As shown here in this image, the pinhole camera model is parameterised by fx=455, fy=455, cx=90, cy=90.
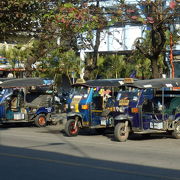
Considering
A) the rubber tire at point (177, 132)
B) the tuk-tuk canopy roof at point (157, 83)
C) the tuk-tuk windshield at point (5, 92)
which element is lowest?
the rubber tire at point (177, 132)

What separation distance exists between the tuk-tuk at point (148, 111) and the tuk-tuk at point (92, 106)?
2.01ft

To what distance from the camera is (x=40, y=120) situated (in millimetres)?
21672

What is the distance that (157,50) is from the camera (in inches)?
754

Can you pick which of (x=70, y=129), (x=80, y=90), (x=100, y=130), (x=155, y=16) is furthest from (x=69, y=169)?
(x=155, y=16)

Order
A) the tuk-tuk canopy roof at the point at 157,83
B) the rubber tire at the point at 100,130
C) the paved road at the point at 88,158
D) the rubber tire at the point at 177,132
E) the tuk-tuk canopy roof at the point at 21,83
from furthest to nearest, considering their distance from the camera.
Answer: the tuk-tuk canopy roof at the point at 21,83, the rubber tire at the point at 100,130, the rubber tire at the point at 177,132, the tuk-tuk canopy roof at the point at 157,83, the paved road at the point at 88,158

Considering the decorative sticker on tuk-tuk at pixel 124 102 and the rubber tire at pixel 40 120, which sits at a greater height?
the decorative sticker on tuk-tuk at pixel 124 102

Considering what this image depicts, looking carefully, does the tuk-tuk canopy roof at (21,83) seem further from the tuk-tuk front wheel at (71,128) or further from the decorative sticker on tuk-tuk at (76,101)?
the tuk-tuk front wheel at (71,128)

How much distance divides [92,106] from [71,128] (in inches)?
44.6

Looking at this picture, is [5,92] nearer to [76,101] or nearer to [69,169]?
[76,101]

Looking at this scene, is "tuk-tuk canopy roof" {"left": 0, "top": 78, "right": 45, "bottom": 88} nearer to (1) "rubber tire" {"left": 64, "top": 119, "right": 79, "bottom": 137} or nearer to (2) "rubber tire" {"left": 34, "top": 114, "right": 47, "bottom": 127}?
(2) "rubber tire" {"left": 34, "top": 114, "right": 47, "bottom": 127}

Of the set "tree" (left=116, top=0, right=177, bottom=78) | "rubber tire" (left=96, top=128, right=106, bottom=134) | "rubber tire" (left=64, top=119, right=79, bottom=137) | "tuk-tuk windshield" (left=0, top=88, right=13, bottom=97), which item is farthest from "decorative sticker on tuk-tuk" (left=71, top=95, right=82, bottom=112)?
"tuk-tuk windshield" (left=0, top=88, right=13, bottom=97)

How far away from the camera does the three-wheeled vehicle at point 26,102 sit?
828 inches

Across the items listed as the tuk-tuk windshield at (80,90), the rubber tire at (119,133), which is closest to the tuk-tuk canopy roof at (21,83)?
the tuk-tuk windshield at (80,90)

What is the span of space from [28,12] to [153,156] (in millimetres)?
7497
